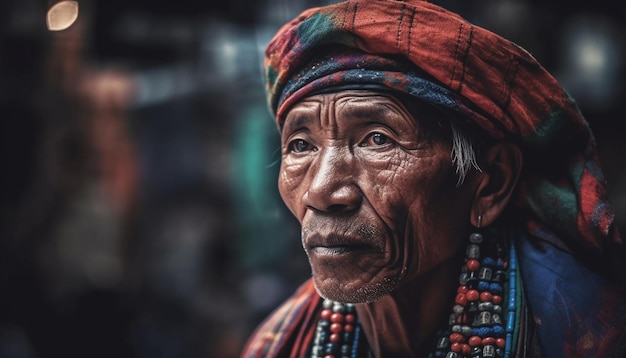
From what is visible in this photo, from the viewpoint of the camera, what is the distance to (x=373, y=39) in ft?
5.74

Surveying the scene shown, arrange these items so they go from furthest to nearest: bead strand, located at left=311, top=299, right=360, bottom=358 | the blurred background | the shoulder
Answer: the blurred background
the shoulder
bead strand, located at left=311, top=299, right=360, bottom=358

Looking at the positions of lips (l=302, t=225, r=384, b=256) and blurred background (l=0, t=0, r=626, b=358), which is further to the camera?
blurred background (l=0, t=0, r=626, b=358)

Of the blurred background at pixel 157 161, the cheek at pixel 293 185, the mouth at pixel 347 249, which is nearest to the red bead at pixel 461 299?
the mouth at pixel 347 249

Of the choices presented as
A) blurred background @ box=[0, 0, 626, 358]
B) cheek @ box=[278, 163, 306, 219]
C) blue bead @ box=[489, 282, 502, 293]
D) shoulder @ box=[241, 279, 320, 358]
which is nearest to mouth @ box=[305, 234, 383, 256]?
cheek @ box=[278, 163, 306, 219]

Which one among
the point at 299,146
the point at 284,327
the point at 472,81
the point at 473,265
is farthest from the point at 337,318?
the point at 472,81

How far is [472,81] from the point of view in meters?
1.77

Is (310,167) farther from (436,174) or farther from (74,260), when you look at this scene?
(74,260)

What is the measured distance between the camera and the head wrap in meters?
1.75

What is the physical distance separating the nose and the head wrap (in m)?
0.22

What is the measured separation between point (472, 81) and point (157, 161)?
7645 millimetres

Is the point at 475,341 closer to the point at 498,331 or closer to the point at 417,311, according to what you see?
the point at 498,331

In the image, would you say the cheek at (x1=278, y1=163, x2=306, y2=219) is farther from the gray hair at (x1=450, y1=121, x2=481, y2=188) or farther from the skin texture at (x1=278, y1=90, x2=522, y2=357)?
the gray hair at (x1=450, y1=121, x2=481, y2=188)

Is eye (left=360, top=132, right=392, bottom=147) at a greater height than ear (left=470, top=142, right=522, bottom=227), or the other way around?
eye (left=360, top=132, right=392, bottom=147)

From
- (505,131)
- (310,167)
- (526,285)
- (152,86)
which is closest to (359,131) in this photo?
(310,167)
